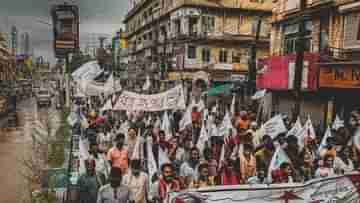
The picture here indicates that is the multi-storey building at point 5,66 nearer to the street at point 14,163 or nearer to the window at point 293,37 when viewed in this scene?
the street at point 14,163

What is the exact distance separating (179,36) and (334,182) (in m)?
30.6

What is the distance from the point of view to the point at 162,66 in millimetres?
38438

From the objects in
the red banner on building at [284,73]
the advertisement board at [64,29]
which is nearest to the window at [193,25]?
the advertisement board at [64,29]

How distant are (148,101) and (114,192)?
16.1 feet

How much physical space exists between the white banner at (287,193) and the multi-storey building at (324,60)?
10.2 meters

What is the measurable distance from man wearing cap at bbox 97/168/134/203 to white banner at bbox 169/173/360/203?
971 mm

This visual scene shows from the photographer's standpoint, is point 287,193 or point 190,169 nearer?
point 287,193

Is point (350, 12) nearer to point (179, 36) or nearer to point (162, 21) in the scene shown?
point (179, 36)

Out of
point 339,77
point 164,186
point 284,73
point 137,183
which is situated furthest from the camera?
point 284,73

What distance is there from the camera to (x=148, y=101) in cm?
1038

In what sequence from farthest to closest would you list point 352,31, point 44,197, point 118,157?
1. point 352,31
2. point 118,157
3. point 44,197

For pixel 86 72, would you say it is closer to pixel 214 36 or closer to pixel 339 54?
pixel 339 54

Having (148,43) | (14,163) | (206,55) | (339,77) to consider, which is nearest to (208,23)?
(206,55)

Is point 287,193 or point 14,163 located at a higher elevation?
point 287,193
